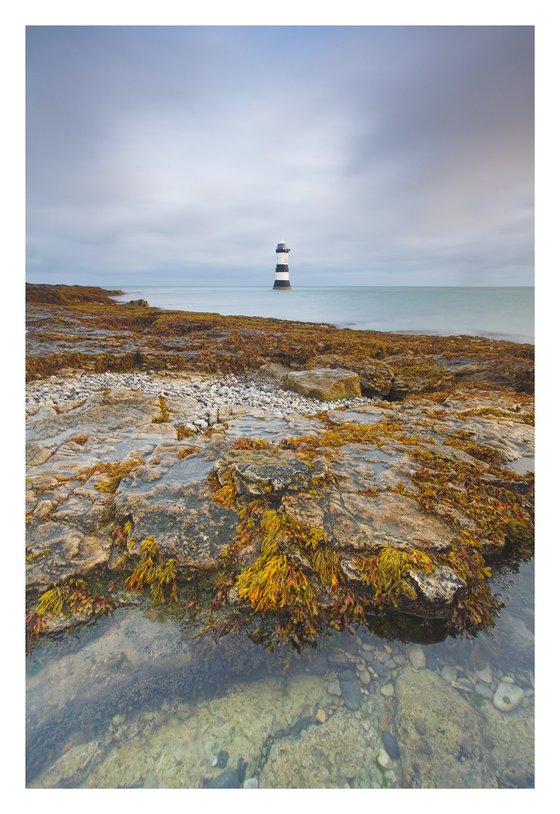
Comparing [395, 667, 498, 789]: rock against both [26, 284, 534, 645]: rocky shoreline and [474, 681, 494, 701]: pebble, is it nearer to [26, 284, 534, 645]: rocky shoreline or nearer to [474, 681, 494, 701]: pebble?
[474, 681, 494, 701]: pebble

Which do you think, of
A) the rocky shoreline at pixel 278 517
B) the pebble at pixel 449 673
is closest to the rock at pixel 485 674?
the pebble at pixel 449 673

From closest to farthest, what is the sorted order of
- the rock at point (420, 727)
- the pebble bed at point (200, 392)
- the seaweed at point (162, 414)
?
the rock at point (420, 727) → the seaweed at point (162, 414) → the pebble bed at point (200, 392)

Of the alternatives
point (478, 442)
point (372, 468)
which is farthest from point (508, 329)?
point (372, 468)

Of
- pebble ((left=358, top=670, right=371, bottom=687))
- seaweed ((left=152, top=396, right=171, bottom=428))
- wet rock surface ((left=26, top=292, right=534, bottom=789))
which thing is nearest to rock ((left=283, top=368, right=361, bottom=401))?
seaweed ((left=152, top=396, right=171, bottom=428))

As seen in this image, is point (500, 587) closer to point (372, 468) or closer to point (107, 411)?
point (372, 468)

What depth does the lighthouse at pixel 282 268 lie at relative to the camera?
6956cm

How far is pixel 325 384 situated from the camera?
35.5ft

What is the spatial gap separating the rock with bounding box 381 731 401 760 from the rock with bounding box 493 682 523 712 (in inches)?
36.0

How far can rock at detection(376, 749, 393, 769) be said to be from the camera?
94.7 inches

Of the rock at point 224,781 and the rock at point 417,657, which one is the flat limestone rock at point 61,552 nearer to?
the rock at point 224,781

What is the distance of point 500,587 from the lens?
3539 mm

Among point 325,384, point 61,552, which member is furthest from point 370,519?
point 325,384

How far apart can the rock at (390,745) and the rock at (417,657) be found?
1.90 feet

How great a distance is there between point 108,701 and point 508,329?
38623 mm
